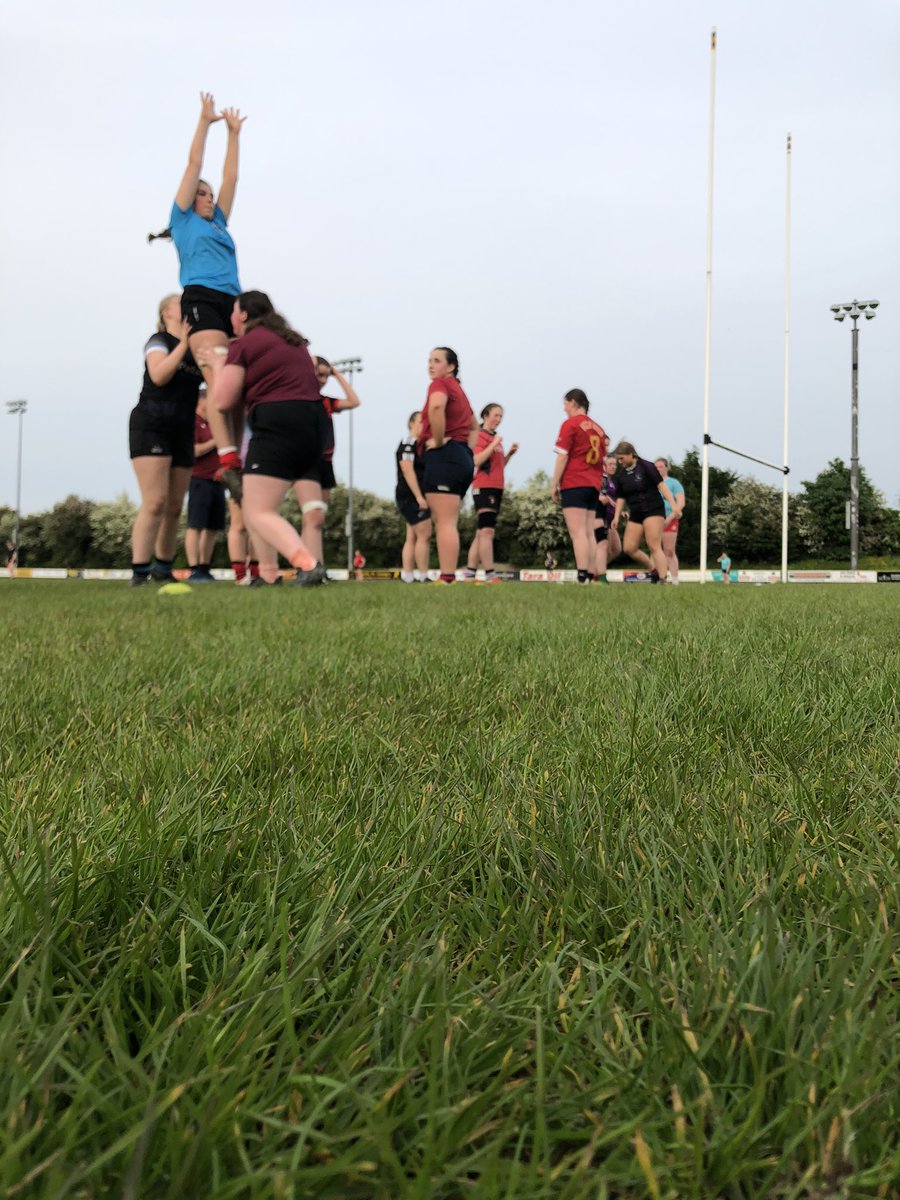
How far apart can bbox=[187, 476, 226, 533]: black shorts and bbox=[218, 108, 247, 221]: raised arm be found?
331 cm

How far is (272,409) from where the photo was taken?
24.0 feet

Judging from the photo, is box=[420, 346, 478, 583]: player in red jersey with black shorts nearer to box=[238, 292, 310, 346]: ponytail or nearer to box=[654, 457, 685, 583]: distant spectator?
box=[238, 292, 310, 346]: ponytail

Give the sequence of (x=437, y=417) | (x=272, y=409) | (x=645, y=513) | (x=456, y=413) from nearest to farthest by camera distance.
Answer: (x=272, y=409), (x=437, y=417), (x=456, y=413), (x=645, y=513)

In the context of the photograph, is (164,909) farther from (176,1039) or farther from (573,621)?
(573,621)

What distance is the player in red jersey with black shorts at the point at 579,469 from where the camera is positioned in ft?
36.3

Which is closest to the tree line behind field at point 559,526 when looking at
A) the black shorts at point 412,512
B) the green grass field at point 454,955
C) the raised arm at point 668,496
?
the raised arm at point 668,496

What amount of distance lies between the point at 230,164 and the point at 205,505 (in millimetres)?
4026

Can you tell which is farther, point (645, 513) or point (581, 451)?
point (645, 513)

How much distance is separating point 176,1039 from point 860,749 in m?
1.39

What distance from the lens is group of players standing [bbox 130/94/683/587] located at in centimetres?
738

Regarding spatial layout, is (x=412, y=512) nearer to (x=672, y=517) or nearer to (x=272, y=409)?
(x=672, y=517)

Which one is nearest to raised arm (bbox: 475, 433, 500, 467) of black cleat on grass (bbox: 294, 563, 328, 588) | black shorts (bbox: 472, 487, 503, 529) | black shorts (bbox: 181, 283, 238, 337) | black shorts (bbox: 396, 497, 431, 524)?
black shorts (bbox: 472, 487, 503, 529)

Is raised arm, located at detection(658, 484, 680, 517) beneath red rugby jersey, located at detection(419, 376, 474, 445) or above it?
beneath

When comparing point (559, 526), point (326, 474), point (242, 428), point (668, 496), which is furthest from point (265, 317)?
point (559, 526)
